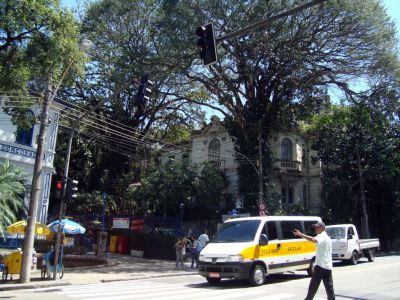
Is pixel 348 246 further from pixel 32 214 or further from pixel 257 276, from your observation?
pixel 32 214

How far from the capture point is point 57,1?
523 inches

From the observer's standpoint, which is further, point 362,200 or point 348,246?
point 362,200

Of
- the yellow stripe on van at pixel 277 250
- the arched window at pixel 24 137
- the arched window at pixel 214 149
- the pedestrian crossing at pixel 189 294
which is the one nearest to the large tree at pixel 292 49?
the arched window at pixel 214 149

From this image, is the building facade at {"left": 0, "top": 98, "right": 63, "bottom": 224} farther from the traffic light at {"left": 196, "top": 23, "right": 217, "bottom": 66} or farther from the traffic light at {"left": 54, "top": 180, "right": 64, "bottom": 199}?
the traffic light at {"left": 196, "top": 23, "right": 217, "bottom": 66}

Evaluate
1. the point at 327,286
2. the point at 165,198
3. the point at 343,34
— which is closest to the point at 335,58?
the point at 343,34

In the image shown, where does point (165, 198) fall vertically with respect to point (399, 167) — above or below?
below

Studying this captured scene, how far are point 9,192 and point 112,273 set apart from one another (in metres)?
7.64

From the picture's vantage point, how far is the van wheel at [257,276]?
13.0 meters

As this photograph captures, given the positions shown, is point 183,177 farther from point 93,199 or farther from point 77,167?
point 77,167

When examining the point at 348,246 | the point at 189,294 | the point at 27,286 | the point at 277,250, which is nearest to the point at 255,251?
the point at 277,250

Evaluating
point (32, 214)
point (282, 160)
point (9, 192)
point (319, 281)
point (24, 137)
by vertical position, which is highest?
point (282, 160)

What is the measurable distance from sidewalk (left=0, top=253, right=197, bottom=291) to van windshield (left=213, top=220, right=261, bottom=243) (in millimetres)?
4960

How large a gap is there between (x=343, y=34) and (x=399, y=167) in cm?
1406

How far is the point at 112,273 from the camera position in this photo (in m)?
18.5
